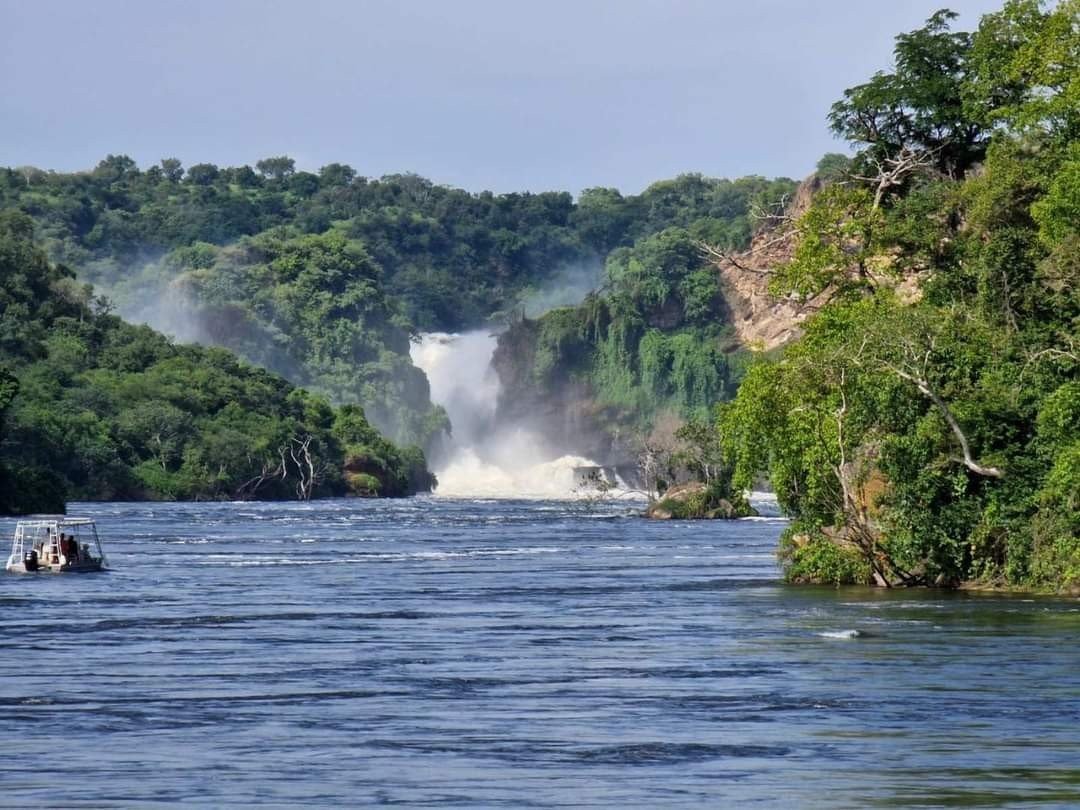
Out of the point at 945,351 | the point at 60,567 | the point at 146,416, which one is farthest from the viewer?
the point at 146,416

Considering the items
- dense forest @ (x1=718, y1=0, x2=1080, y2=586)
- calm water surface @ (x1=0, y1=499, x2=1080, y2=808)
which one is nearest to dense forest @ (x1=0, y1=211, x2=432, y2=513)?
dense forest @ (x1=718, y1=0, x2=1080, y2=586)

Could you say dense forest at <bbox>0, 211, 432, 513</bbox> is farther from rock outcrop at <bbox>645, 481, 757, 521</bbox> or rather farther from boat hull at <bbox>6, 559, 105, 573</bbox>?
boat hull at <bbox>6, 559, 105, 573</bbox>

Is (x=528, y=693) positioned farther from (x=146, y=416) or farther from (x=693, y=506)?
(x=146, y=416)

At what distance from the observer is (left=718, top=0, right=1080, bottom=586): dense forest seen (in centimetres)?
4953

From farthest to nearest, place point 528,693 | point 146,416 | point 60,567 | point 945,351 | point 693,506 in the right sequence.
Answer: point 146,416, point 693,506, point 60,567, point 945,351, point 528,693

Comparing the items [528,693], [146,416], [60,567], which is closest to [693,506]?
[60,567]

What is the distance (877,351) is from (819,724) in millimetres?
21160

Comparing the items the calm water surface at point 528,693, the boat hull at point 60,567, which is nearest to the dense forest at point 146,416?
the boat hull at point 60,567

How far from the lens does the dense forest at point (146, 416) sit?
156m

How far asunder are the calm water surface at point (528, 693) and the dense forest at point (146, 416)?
94427mm

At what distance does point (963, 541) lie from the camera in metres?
51.8

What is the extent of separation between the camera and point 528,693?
33438 mm

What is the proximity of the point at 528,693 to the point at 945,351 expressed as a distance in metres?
20.6

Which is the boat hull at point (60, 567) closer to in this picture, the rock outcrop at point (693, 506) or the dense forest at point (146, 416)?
the rock outcrop at point (693, 506)
